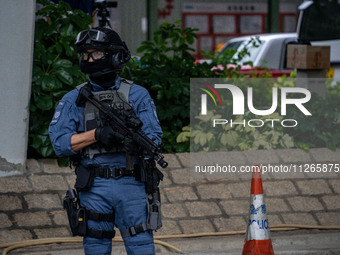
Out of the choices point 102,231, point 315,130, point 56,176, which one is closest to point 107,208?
point 102,231

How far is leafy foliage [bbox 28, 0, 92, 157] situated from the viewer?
29.6 feet

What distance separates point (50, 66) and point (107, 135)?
410cm

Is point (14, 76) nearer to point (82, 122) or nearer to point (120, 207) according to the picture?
point (82, 122)

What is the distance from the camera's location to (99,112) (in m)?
5.61

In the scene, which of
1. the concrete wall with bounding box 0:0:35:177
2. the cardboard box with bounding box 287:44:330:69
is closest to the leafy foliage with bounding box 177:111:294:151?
the cardboard box with bounding box 287:44:330:69

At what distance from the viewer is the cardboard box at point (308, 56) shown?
10.5 meters

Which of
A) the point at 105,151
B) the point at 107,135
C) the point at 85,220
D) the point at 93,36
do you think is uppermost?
the point at 93,36

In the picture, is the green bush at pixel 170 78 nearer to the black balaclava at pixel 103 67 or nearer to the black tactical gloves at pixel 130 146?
the black balaclava at pixel 103 67

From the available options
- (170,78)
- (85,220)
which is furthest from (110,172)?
(170,78)

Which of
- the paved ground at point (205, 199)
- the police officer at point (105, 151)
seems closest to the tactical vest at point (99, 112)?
the police officer at point (105, 151)

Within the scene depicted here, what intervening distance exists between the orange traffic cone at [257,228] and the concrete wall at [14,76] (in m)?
2.74

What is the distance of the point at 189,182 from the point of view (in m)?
8.80

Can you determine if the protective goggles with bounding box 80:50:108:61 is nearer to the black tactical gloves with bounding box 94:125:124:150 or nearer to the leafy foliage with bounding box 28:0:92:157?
the black tactical gloves with bounding box 94:125:124:150

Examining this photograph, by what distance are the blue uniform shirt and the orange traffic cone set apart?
164 centimetres
